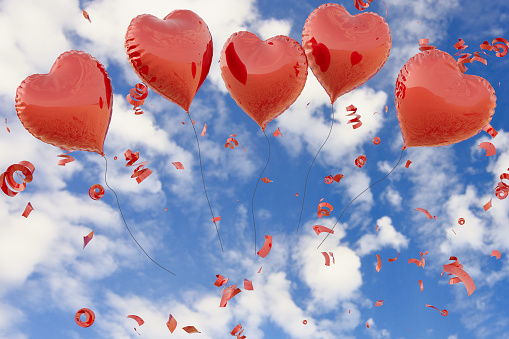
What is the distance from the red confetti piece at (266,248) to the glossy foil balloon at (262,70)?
1724 millimetres

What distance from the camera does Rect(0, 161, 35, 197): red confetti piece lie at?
461 cm

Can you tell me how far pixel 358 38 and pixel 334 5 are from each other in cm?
63

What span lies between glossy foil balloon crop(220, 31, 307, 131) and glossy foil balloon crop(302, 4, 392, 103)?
0.21 meters

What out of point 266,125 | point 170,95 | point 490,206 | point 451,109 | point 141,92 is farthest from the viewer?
point 490,206

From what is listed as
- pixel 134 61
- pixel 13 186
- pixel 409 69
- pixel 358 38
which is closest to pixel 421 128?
pixel 409 69

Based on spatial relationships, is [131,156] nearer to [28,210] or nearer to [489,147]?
[28,210]

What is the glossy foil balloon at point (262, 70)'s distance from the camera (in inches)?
178

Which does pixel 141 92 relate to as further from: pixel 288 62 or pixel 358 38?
pixel 358 38

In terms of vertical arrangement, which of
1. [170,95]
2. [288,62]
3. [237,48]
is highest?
[288,62]

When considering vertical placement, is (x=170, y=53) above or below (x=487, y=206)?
below

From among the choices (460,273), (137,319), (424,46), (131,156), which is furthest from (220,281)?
(424,46)

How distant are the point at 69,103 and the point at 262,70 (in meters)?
2.28

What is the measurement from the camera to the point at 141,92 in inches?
224

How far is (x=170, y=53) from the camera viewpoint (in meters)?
4.39
